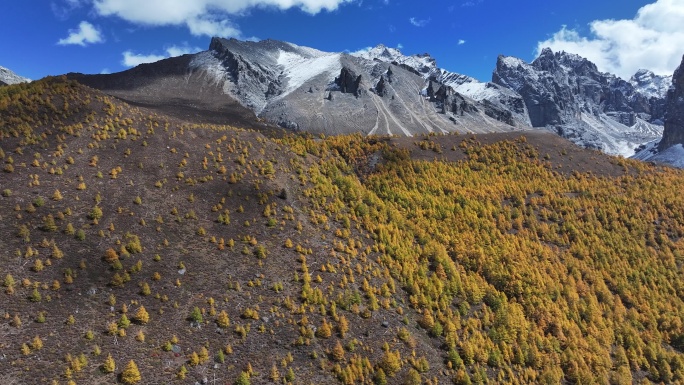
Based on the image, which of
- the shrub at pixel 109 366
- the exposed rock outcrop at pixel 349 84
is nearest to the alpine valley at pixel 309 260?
the shrub at pixel 109 366

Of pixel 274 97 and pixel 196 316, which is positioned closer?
pixel 196 316

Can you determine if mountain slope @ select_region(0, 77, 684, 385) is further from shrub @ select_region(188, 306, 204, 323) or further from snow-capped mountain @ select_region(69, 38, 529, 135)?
snow-capped mountain @ select_region(69, 38, 529, 135)

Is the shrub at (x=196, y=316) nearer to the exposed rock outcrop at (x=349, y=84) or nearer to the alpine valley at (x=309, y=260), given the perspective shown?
the alpine valley at (x=309, y=260)

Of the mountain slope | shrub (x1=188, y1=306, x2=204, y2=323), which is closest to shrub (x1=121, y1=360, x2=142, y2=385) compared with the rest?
the mountain slope

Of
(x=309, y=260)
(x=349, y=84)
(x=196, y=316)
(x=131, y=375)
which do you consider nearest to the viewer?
(x=131, y=375)

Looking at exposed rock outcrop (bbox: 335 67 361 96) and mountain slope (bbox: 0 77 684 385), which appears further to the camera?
exposed rock outcrop (bbox: 335 67 361 96)

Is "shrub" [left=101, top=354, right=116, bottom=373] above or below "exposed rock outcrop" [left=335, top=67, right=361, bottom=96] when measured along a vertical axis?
below

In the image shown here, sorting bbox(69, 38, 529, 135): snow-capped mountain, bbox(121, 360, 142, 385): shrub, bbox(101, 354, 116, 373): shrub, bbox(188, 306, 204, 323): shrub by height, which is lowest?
bbox(121, 360, 142, 385): shrub

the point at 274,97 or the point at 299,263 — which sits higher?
the point at 274,97

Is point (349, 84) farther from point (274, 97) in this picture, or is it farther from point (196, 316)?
point (196, 316)

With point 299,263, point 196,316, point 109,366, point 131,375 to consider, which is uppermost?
point 299,263

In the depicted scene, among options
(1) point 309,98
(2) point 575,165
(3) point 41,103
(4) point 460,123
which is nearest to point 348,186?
(3) point 41,103

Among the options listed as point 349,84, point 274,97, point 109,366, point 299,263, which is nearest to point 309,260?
point 299,263
